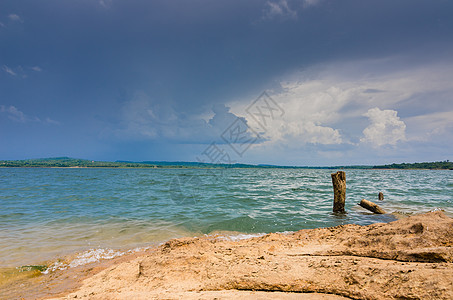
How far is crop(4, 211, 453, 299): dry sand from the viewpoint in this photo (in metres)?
2.82

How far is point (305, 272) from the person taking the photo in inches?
139

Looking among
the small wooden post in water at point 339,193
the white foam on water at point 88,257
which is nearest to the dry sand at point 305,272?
the white foam on water at point 88,257

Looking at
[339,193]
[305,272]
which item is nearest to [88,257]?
[305,272]

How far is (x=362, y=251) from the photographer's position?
14.2 ft

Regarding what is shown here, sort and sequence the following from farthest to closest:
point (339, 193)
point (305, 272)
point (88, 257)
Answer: point (339, 193)
point (88, 257)
point (305, 272)

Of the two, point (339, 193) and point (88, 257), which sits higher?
point (339, 193)

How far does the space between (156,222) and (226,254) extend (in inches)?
291

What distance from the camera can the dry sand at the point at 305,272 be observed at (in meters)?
2.82

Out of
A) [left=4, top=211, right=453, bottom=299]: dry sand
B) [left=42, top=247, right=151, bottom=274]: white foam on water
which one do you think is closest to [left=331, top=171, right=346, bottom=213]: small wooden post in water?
[left=4, top=211, right=453, bottom=299]: dry sand

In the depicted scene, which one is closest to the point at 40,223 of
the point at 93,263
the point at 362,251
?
the point at 93,263

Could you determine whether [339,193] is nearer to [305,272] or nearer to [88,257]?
[305,272]

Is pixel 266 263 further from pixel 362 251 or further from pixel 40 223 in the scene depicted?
pixel 40 223

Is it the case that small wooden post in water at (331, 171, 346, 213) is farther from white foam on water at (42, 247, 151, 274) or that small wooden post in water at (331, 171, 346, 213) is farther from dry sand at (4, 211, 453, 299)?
white foam on water at (42, 247, 151, 274)

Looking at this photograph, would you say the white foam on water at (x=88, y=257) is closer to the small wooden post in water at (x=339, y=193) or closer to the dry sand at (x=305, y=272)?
the dry sand at (x=305, y=272)
